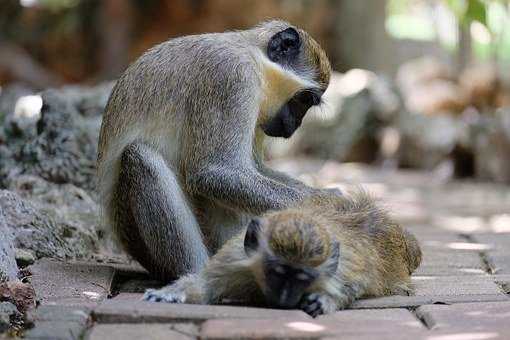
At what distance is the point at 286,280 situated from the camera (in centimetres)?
455

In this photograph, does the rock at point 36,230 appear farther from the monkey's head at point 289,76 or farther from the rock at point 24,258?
the monkey's head at point 289,76

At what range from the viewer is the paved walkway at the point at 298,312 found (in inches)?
156

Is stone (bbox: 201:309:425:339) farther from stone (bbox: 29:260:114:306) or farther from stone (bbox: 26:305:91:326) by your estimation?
stone (bbox: 29:260:114:306)

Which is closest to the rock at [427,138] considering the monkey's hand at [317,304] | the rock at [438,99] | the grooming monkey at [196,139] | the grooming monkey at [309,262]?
the rock at [438,99]

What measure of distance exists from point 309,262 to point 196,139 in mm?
1310

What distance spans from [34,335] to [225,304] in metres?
1.17

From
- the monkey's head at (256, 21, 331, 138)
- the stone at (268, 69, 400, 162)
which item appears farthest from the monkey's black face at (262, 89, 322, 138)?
the stone at (268, 69, 400, 162)

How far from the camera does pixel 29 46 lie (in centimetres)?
1959

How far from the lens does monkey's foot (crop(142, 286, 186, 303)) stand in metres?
4.71

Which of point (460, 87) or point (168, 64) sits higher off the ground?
point (168, 64)

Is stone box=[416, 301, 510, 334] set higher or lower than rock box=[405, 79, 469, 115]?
higher

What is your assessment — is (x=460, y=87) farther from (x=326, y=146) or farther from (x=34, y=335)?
(x=34, y=335)

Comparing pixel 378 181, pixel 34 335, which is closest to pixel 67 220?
pixel 34 335

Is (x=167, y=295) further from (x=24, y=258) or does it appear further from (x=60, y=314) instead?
(x=24, y=258)
